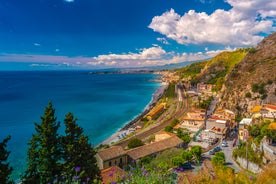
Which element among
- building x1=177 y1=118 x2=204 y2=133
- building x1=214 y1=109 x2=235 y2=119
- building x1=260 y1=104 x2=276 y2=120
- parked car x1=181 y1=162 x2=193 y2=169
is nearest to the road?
parked car x1=181 y1=162 x2=193 y2=169

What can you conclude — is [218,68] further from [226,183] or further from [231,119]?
[226,183]

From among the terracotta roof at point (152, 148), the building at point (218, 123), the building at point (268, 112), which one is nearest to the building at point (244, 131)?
the building at point (268, 112)

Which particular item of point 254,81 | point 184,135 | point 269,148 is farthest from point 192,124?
point 269,148

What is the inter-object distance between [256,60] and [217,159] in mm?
50001

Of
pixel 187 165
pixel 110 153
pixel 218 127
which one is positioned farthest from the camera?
pixel 218 127

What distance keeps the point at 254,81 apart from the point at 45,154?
2132 inches

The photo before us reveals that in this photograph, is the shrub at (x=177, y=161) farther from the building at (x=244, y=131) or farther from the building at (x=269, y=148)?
the building at (x=244, y=131)

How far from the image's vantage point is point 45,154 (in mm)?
11406

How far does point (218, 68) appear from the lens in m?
119

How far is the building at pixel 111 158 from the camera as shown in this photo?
25641mm

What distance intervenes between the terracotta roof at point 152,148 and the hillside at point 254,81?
2561 cm

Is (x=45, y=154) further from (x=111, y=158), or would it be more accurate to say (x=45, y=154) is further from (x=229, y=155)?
(x=229, y=155)

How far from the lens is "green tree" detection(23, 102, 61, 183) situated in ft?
37.0

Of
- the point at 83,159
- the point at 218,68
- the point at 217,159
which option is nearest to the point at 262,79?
the point at 217,159
